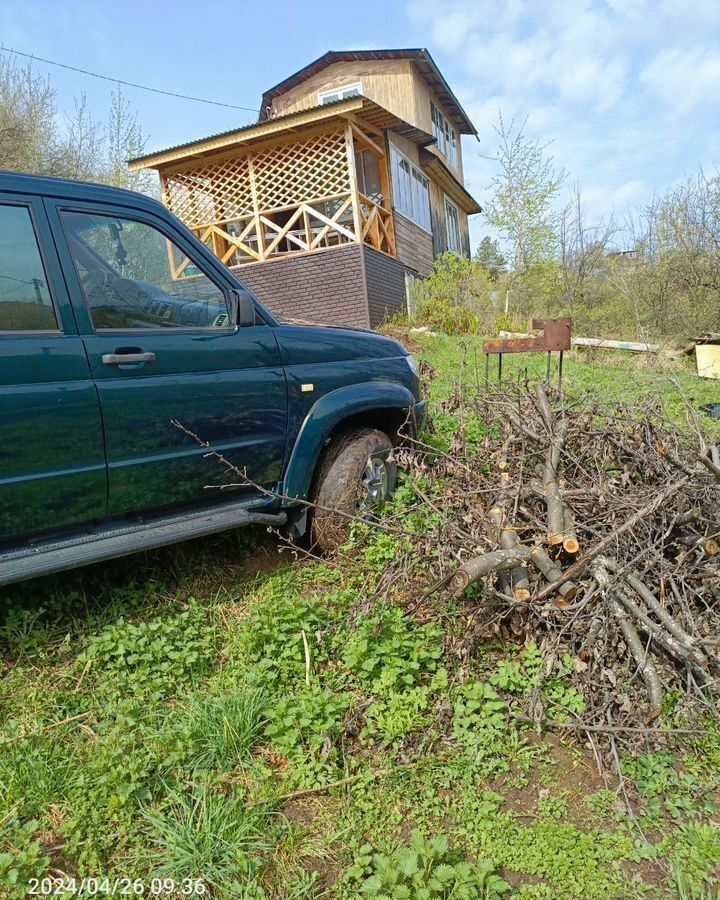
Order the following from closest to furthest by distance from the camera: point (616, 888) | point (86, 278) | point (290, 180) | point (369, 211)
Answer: point (616, 888) → point (86, 278) → point (290, 180) → point (369, 211)

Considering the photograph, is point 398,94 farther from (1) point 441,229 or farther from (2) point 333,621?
(2) point 333,621

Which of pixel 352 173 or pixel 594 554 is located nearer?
pixel 594 554

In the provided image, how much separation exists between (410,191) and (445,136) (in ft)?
22.4

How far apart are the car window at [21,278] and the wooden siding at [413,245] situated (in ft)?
41.7

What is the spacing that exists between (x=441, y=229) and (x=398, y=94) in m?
4.17

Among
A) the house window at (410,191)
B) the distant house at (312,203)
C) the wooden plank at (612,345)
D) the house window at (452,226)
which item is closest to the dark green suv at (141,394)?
the distant house at (312,203)

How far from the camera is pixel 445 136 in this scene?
2127cm

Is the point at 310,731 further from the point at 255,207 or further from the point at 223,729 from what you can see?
the point at 255,207

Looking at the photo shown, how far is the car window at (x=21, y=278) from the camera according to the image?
258 cm

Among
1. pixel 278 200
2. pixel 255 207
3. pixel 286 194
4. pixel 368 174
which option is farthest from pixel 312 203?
pixel 368 174

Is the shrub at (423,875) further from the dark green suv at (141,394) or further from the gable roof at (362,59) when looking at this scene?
the gable roof at (362,59)

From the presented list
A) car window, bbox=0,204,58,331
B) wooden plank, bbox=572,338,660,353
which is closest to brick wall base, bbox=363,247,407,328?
wooden plank, bbox=572,338,660,353

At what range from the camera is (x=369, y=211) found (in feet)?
44.8

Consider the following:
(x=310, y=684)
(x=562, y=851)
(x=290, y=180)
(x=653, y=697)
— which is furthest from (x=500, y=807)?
(x=290, y=180)
